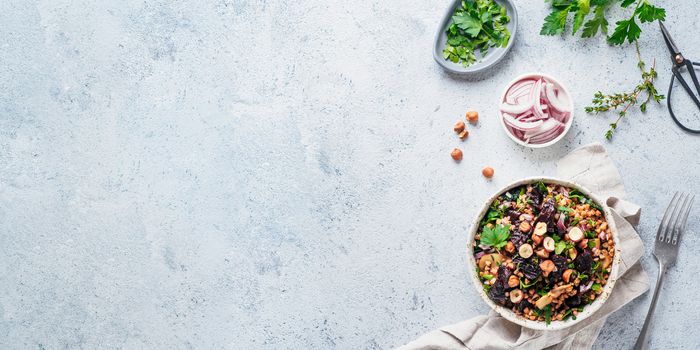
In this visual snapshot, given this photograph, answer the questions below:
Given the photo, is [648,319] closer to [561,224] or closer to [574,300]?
[574,300]

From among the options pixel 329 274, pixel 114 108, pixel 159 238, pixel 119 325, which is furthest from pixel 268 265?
pixel 114 108

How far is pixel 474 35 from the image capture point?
9.61 feet

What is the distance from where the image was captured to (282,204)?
3.13 metres

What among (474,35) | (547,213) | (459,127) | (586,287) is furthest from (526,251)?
(474,35)

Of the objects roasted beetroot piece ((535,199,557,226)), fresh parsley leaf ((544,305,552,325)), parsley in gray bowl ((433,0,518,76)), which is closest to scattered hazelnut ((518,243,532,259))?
Answer: roasted beetroot piece ((535,199,557,226))

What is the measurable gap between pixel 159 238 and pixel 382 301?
1.07 meters

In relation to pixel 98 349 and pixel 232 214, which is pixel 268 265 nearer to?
pixel 232 214

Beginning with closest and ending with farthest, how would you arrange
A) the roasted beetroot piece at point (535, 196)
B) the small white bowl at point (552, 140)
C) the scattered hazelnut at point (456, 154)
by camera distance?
the roasted beetroot piece at point (535, 196) < the small white bowl at point (552, 140) < the scattered hazelnut at point (456, 154)

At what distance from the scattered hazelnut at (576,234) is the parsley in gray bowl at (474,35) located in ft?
2.56

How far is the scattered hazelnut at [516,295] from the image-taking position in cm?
270

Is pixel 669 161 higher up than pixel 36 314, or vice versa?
pixel 669 161

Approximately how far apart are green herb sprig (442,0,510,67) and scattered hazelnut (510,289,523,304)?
0.98 m

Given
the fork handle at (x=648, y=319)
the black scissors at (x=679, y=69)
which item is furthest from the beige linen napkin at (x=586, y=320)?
the black scissors at (x=679, y=69)

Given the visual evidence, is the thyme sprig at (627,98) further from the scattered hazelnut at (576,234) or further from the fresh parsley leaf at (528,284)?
the fresh parsley leaf at (528,284)
